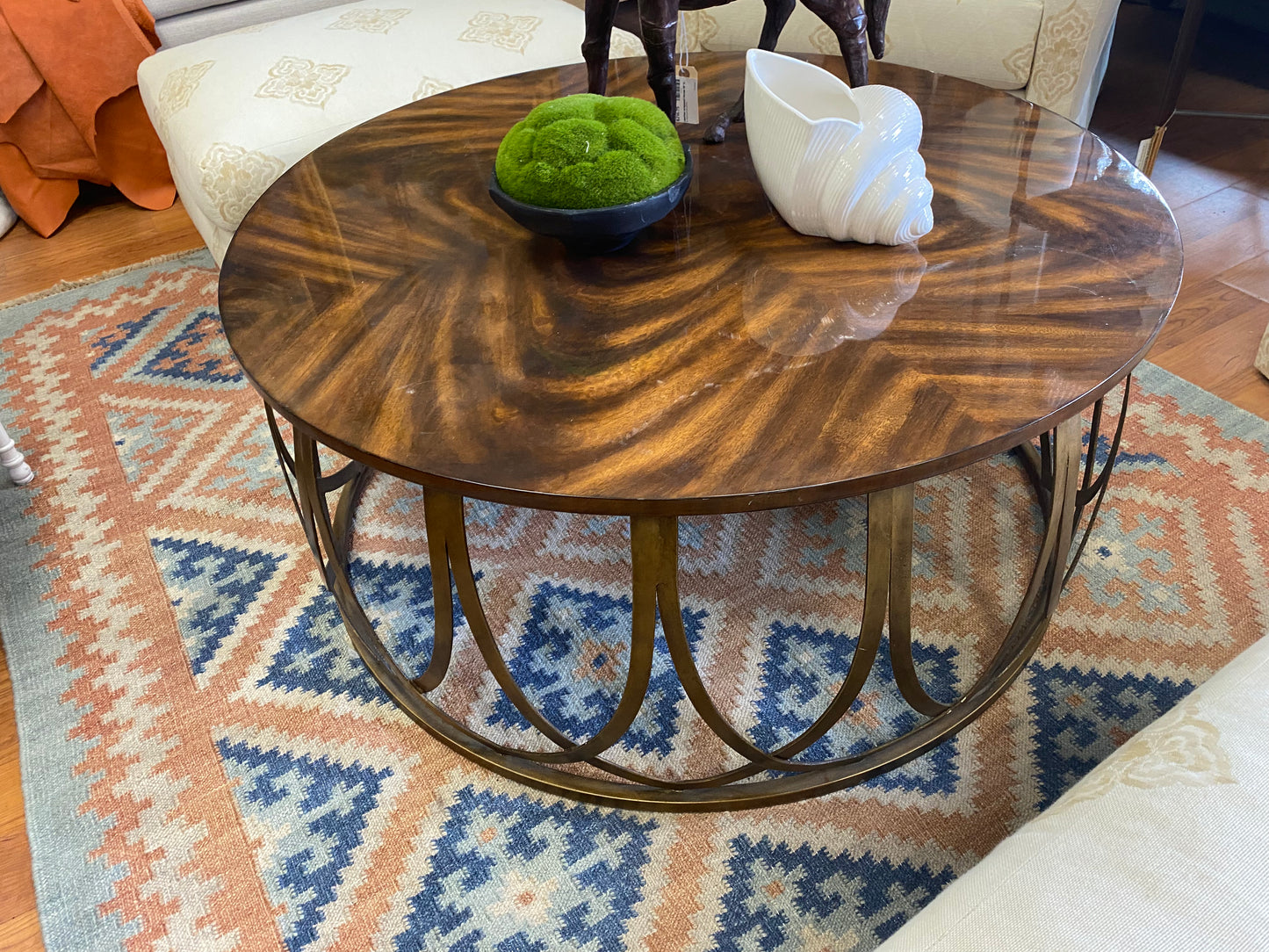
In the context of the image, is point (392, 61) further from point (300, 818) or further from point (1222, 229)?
point (1222, 229)

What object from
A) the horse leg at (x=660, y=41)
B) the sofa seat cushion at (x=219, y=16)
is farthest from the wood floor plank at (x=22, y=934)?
the sofa seat cushion at (x=219, y=16)

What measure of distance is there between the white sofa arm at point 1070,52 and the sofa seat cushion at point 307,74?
0.73m

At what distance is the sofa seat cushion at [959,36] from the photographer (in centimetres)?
165

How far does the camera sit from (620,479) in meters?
0.71

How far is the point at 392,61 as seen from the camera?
1.60 m

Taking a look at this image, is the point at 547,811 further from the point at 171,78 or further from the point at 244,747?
the point at 171,78

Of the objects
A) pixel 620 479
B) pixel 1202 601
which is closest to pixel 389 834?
pixel 620 479

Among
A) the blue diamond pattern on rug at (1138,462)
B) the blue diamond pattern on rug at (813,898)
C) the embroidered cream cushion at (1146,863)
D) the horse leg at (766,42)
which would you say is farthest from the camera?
the blue diamond pattern on rug at (1138,462)

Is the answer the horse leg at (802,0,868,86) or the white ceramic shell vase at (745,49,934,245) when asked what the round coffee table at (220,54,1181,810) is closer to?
the white ceramic shell vase at (745,49,934,245)

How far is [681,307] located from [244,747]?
71 cm

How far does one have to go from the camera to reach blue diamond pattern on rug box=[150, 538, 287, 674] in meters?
1.21

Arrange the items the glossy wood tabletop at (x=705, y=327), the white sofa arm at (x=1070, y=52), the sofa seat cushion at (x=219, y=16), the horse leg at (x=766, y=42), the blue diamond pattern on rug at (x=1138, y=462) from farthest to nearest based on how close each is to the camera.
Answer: the sofa seat cushion at (x=219, y=16) < the white sofa arm at (x=1070, y=52) < the blue diamond pattern on rug at (x=1138, y=462) < the horse leg at (x=766, y=42) < the glossy wood tabletop at (x=705, y=327)

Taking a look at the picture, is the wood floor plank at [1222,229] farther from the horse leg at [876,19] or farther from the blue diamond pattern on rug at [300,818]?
the blue diamond pattern on rug at [300,818]

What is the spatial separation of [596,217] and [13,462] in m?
1.11
